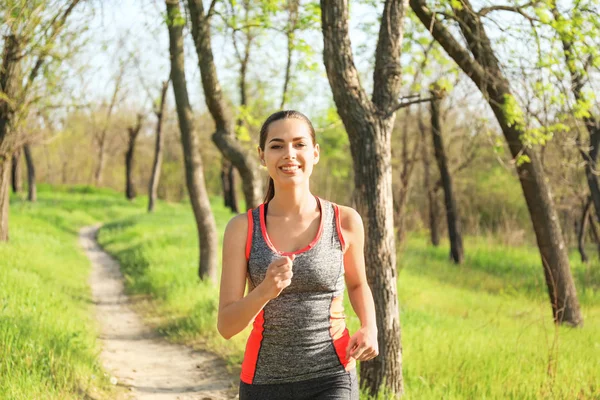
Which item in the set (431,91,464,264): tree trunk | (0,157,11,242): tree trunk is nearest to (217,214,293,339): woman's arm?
(0,157,11,242): tree trunk

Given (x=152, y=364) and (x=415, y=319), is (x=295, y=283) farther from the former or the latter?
(x=415, y=319)

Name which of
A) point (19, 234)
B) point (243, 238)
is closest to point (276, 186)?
point (243, 238)

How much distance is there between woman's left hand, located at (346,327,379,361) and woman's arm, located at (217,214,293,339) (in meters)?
0.41

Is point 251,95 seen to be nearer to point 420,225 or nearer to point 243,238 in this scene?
point 420,225

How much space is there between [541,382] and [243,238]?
360 centimetres

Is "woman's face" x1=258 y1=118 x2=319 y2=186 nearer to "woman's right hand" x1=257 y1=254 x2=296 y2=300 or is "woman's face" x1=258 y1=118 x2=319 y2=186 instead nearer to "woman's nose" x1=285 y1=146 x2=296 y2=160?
"woman's nose" x1=285 y1=146 x2=296 y2=160

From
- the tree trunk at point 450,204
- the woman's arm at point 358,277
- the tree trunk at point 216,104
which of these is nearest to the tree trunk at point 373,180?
the woman's arm at point 358,277

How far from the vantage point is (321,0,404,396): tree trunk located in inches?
196

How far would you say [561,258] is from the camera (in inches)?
376

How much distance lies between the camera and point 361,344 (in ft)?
8.16

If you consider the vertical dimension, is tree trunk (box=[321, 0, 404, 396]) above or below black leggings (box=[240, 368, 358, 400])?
above

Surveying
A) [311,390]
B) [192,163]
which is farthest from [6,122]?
[311,390]

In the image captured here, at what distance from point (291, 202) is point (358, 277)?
16.2 inches

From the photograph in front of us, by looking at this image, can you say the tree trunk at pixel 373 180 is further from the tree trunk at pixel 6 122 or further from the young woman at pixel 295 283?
the tree trunk at pixel 6 122
